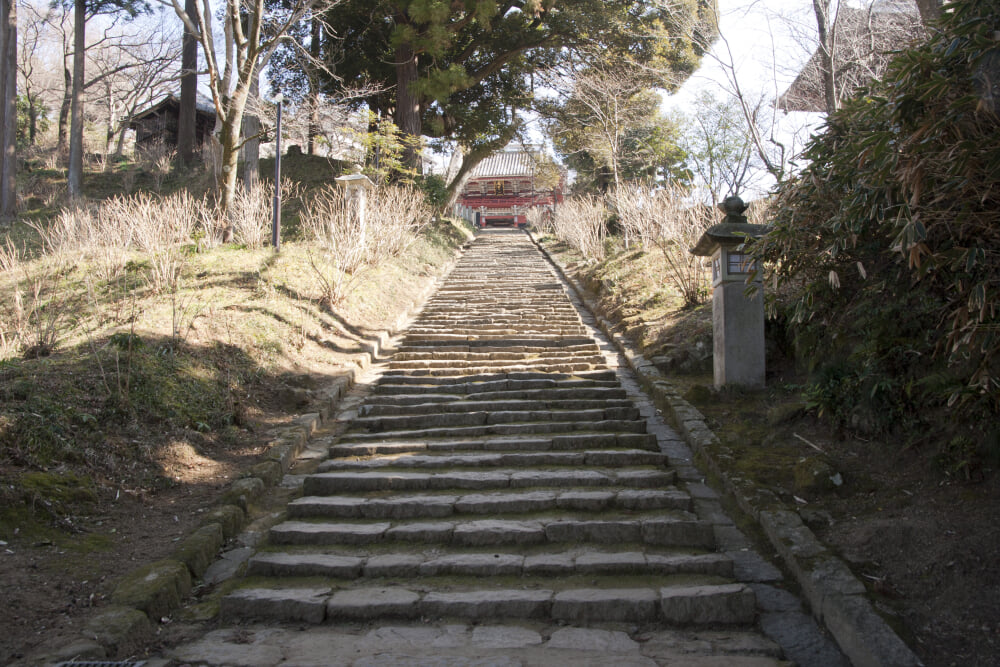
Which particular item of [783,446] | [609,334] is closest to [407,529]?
[783,446]

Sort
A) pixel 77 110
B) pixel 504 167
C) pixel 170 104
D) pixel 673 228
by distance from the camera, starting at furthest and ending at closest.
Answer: pixel 504 167 → pixel 170 104 → pixel 77 110 → pixel 673 228

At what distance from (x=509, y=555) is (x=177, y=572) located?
77.4 inches

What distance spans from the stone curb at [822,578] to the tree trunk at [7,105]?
69.1ft

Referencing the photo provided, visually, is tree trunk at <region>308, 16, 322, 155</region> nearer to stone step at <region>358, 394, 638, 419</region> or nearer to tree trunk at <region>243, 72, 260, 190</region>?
tree trunk at <region>243, 72, 260, 190</region>

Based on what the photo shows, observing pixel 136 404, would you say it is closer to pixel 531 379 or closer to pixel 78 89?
pixel 531 379

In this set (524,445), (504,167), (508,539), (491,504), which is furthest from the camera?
(504,167)

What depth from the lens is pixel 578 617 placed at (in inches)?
150

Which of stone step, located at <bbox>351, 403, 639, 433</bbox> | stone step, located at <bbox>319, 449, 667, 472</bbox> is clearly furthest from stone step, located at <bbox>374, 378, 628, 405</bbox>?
stone step, located at <bbox>319, 449, 667, 472</bbox>

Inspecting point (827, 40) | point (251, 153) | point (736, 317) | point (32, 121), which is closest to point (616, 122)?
point (827, 40)

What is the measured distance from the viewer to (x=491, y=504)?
5.08m

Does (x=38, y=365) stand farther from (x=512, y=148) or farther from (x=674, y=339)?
(x=512, y=148)

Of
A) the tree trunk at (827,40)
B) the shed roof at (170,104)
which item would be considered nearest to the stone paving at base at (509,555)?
the tree trunk at (827,40)

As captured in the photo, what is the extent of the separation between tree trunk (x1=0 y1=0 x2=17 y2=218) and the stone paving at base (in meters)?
17.9

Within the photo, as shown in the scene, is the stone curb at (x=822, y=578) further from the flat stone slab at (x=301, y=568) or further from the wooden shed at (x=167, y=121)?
the wooden shed at (x=167, y=121)
